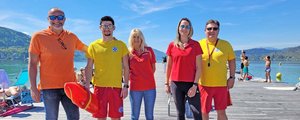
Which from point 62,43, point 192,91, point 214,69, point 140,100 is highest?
point 62,43

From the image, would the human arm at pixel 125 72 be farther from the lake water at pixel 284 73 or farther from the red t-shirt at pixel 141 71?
the lake water at pixel 284 73

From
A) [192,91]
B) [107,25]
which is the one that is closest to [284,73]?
[192,91]

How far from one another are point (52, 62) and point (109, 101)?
99 cm

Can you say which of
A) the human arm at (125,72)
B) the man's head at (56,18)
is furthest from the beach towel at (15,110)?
the man's head at (56,18)

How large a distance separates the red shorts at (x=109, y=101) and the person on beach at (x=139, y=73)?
46 centimetres

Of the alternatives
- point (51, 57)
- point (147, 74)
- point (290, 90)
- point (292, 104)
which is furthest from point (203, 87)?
point (290, 90)

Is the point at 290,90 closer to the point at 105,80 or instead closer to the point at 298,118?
the point at 298,118

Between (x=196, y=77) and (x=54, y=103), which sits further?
(x=196, y=77)

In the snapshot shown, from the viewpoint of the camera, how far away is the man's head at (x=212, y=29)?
168 inches

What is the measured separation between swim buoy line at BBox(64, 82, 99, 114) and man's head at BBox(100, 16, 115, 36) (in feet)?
2.73

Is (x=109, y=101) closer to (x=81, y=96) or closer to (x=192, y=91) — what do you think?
(x=81, y=96)

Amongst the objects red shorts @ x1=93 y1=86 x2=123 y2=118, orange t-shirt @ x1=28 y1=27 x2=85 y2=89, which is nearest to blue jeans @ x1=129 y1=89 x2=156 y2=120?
red shorts @ x1=93 y1=86 x2=123 y2=118

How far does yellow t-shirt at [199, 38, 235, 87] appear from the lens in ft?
13.9

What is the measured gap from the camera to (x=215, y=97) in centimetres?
430
